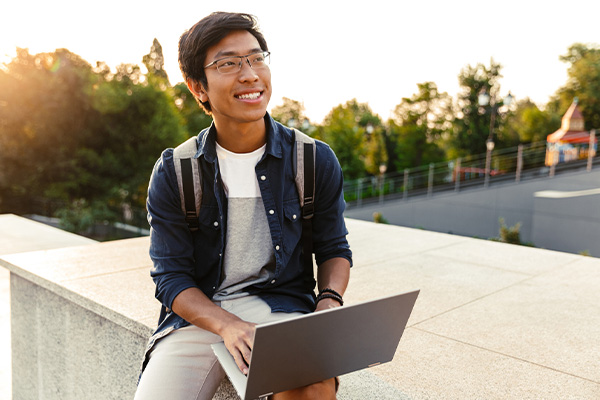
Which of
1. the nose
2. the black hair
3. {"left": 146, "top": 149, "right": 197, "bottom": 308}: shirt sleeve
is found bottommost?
{"left": 146, "top": 149, "right": 197, "bottom": 308}: shirt sleeve

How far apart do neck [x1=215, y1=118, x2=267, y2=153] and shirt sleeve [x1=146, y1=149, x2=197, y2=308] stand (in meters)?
0.23

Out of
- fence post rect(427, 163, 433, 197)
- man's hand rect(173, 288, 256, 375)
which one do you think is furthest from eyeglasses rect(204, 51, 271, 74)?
fence post rect(427, 163, 433, 197)

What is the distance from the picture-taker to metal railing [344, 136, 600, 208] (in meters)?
20.5

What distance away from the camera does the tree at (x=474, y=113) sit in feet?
135

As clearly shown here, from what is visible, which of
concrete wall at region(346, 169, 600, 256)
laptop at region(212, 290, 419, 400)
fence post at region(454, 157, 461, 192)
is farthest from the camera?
Answer: fence post at region(454, 157, 461, 192)

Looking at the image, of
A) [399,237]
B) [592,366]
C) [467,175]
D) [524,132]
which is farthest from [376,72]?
[592,366]

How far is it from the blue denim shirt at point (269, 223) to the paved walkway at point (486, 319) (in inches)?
22.3

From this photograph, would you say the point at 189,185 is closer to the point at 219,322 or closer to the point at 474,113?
the point at 219,322

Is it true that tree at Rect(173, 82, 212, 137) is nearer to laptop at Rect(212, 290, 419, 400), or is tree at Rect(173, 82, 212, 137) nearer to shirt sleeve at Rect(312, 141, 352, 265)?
shirt sleeve at Rect(312, 141, 352, 265)

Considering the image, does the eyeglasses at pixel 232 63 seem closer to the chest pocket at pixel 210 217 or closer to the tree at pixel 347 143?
the chest pocket at pixel 210 217

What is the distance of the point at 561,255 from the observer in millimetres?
4859

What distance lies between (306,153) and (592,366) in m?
1.75

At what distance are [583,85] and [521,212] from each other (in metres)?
25.8

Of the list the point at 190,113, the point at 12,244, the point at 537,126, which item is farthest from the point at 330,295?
the point at 537,126
